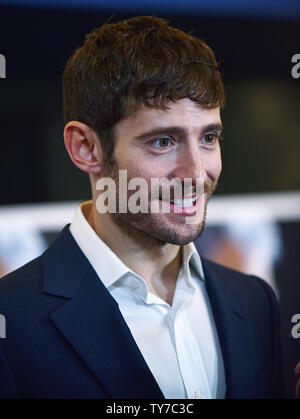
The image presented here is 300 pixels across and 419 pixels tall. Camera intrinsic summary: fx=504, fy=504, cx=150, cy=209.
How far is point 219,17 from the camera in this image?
112 centimetres

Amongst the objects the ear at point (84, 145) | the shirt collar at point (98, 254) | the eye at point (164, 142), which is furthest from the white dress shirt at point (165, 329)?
the eye at point (164, 142)

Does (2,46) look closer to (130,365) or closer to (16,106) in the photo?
(130,365)

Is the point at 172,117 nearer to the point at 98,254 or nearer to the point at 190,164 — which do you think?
the point at 190,164

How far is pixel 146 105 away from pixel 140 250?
26 cm

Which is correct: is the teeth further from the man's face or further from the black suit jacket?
the black suit jacket

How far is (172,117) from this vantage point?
2.52ft

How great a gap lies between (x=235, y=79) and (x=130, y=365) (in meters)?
1.16

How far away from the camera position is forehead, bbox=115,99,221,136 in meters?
0.77

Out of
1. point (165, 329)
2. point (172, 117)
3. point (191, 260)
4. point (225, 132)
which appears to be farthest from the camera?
point (225, 132)

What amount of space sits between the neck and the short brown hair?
14 centimetres

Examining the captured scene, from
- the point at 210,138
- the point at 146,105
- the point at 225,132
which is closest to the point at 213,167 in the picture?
the point at 210,138

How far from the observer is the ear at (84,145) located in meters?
0.83
